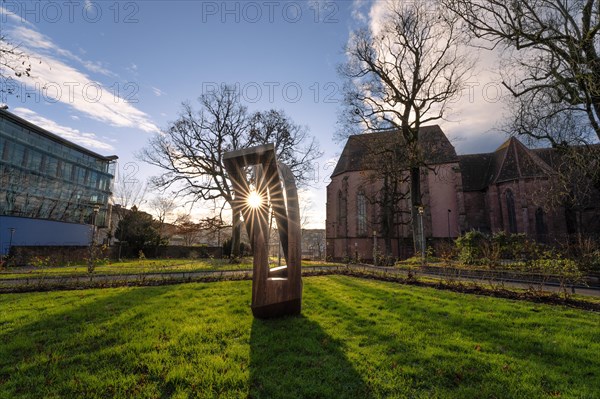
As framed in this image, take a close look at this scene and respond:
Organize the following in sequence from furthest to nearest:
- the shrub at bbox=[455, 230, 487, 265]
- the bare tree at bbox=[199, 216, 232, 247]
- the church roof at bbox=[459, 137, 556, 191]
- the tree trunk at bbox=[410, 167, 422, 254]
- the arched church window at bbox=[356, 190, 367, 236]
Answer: the arched church window at bbox=[356, 190, 367, 236]
the church roof at bbox=[459, 137, 556, 191]
the bare tree at bbox=[199, 216, 232, 247]
the tree trunk at bbox=[410, 167, 422, 254]
the shrub at bbox=[455, 230, 487, 265]

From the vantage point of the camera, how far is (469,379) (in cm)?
382

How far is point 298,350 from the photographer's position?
472 cm

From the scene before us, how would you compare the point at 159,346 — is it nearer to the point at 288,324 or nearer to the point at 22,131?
the point at 288,324

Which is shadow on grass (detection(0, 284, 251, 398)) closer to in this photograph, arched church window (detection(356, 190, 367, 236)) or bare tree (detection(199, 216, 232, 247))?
bare tree (detection(199, 216, 232, 247))

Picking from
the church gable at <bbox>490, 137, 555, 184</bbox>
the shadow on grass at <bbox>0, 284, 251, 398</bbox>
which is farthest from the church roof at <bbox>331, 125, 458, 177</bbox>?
the shadow on grass at <bbox>0, 284, 251, 398</bbox>

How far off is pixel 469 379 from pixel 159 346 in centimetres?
451

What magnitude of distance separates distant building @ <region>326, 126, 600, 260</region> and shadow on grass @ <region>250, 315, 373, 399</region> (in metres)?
22.1

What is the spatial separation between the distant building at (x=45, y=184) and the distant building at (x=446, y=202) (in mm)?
25676

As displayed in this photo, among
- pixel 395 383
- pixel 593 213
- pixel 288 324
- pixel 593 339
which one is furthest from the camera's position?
pixel 593 213

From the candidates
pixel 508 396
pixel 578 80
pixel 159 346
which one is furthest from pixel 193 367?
pixel 578 80

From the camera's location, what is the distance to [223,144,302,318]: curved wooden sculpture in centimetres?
616

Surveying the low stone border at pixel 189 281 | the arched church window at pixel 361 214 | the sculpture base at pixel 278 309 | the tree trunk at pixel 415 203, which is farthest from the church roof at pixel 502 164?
the sculpture base at pixel 278 309

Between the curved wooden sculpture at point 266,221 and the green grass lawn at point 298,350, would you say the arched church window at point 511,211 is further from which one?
the curved wooden sculpture at point 266,221

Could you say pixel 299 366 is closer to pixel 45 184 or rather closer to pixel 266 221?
pixel 266 221
